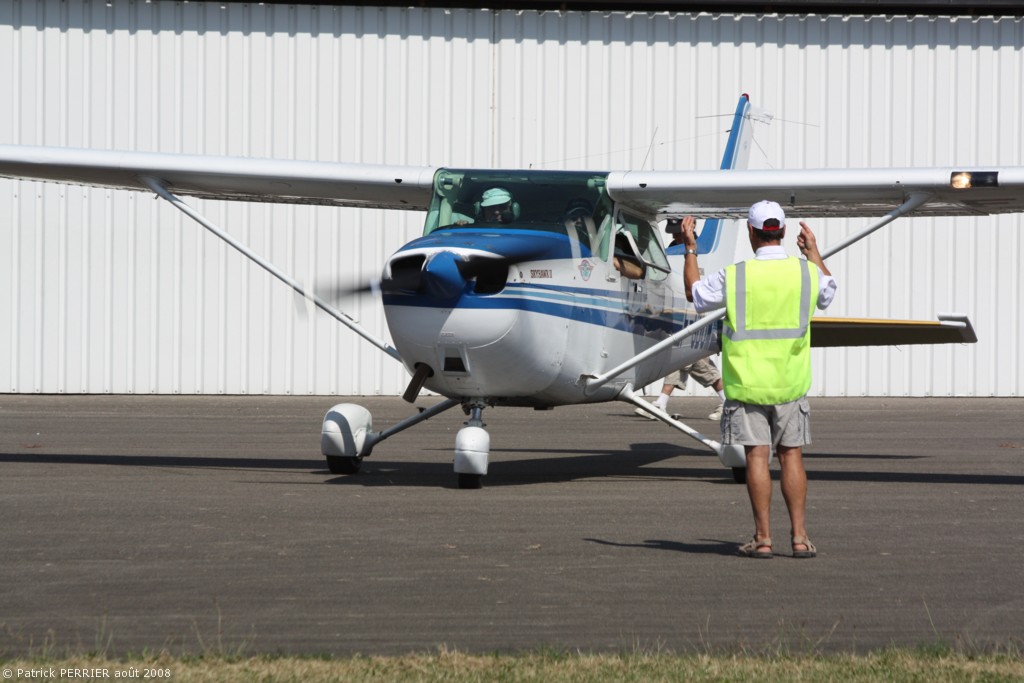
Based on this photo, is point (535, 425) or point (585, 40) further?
point (585, 40)

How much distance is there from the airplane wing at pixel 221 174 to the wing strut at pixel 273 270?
161 millimetres

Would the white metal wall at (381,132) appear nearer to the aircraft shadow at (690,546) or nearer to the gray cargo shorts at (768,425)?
the aircraft shadow at (690,546)

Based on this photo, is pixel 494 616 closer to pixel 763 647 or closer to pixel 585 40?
pixel 763 647

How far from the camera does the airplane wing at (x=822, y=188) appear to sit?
10570mm

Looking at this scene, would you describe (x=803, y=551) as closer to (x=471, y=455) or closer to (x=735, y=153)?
(x=471, y=455)

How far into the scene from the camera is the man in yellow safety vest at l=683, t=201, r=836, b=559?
6824mm

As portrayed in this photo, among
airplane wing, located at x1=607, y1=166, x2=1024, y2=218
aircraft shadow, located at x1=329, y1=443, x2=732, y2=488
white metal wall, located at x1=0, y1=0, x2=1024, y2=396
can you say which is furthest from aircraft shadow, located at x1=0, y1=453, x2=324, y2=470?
white metal wall, located at x1=0, y1=0, x2=1024, y2=396

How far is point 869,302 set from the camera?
70.2 ft

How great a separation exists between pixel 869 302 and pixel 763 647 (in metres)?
17.3

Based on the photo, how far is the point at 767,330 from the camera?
6.94m

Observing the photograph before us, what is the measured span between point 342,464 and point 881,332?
15.1 ft

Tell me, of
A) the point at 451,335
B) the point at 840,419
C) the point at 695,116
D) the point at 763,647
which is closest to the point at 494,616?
the point at 763,647

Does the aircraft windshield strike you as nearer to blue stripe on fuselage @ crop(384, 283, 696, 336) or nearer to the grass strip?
blue stripe on fuselage @ crop(384, 283, 696, 336)

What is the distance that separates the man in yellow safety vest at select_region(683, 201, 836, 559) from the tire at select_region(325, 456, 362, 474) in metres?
4.13
